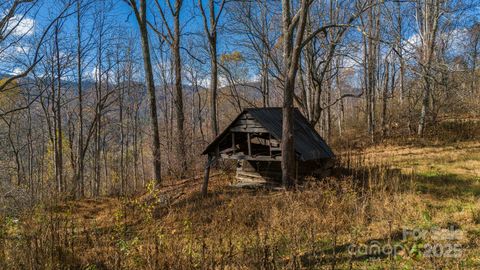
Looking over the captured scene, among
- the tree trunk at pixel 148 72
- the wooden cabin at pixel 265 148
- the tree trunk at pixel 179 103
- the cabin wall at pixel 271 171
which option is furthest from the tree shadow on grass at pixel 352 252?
the tree trunk at pixel 179 103

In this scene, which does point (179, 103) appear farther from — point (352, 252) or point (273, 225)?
point (352, 252)

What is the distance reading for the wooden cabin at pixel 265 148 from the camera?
916 centimetres

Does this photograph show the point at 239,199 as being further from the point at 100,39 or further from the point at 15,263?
the point at 100,39

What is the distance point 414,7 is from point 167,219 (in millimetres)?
18827

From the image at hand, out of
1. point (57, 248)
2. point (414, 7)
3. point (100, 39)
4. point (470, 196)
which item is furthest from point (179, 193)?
point (414, 7)

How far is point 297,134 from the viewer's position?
1000 cm

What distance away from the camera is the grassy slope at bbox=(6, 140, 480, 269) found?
13.9ft

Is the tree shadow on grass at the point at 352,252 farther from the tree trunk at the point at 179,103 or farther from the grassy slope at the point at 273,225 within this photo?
the tree trunk at the point at 179,103

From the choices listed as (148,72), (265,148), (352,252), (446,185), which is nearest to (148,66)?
(148,72)

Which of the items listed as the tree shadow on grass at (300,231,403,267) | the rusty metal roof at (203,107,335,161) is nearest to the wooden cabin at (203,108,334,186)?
the rusty metal roof at (203,107,335,161)

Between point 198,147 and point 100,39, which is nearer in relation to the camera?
point 198,147

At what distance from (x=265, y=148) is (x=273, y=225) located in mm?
5528

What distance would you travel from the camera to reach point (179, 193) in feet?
33.5

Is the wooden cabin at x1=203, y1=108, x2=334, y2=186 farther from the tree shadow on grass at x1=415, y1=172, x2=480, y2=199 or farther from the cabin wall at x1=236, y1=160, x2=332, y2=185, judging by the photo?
the tree shadow on grass at x1=415, y1=172, x2=480, y2=199
